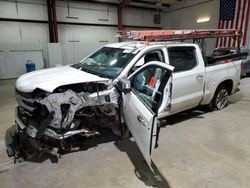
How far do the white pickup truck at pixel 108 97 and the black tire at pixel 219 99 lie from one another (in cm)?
117

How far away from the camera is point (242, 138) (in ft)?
11.0

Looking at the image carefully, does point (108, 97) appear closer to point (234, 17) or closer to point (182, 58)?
point (182, 58)

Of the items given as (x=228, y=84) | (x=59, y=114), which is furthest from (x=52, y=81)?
(x=228, y=84)

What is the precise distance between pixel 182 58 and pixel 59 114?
7.96 feet

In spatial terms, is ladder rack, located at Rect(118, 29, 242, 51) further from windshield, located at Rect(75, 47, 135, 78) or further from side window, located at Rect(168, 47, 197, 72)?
windshield, located at Rect(75, 47, 135, 78)

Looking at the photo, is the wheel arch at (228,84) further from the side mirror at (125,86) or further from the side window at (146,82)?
the side mirror at (125,86)

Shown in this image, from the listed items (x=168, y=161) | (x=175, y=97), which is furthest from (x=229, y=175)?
(x=175, y=97)

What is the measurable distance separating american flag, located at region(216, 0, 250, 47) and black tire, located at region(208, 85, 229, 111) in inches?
266

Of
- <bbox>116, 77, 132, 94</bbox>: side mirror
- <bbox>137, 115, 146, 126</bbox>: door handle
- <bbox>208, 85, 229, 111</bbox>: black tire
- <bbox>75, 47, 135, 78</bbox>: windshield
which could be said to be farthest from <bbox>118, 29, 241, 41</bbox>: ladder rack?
<bbox>137, 115, 146, 126</bbox>: door handle

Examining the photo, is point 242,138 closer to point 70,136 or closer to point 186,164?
point 186,164

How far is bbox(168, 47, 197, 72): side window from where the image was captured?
357 centimetres

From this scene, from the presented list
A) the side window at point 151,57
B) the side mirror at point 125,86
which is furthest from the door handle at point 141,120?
the side window at point 151,57

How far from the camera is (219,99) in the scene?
15.3 ft

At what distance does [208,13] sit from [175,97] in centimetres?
1046
